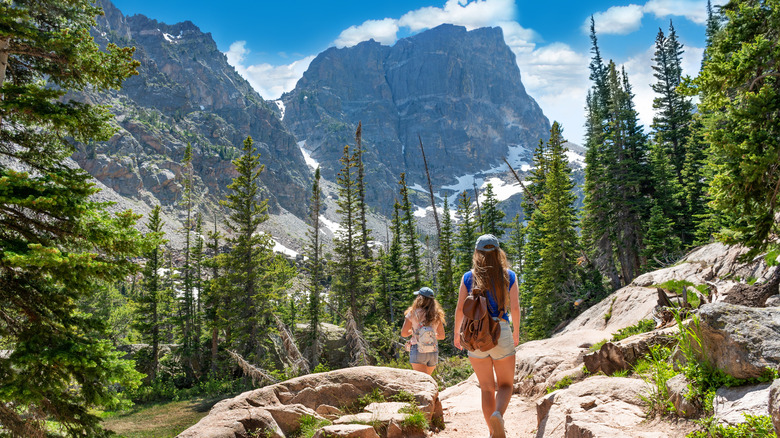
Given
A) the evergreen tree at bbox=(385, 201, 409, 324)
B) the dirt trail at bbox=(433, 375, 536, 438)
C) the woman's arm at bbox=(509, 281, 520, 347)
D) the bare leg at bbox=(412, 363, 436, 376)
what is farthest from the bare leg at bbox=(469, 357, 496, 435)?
the evergreen tree at bbox=(385, 201, 409, 324)

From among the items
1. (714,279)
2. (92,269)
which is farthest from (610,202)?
(92,269)

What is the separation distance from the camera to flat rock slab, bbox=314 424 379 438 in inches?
181

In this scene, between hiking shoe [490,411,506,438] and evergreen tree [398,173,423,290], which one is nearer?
hiking shoe [490,411,506,438]

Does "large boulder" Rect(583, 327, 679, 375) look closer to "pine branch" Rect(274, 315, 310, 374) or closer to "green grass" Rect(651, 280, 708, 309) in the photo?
"green grass" Rect(651, 280, 708, 309)

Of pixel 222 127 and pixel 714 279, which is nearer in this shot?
pixel 714 279

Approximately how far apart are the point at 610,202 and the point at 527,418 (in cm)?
2621

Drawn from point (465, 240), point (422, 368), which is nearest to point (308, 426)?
point (422, 368)

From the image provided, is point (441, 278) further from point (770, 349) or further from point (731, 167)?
point (770, 349)

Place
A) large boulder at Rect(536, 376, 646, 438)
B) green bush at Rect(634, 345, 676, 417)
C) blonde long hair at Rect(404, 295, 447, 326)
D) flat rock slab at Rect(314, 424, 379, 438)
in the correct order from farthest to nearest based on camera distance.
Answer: blonde long hair at Rect(404, 295, 447, 326), flat rock slab at Rect(314, 424, 379, 438), green bush at Rect(634, 345, 676, 417), large boulder at Rect(536, 376, 646, 438)

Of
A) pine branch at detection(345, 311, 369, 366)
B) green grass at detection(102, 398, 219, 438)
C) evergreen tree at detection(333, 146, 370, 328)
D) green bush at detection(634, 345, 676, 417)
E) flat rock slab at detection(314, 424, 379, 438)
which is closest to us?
green bush at detection(634, 345, 676, 417)

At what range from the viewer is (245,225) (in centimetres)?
2783

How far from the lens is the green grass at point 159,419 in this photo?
53.0 feet

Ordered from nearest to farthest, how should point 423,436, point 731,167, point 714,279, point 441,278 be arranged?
point 423,436, point 731,167, point 714,279, point 441,278

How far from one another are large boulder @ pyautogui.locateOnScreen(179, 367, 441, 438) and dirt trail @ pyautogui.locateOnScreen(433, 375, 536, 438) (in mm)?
409
